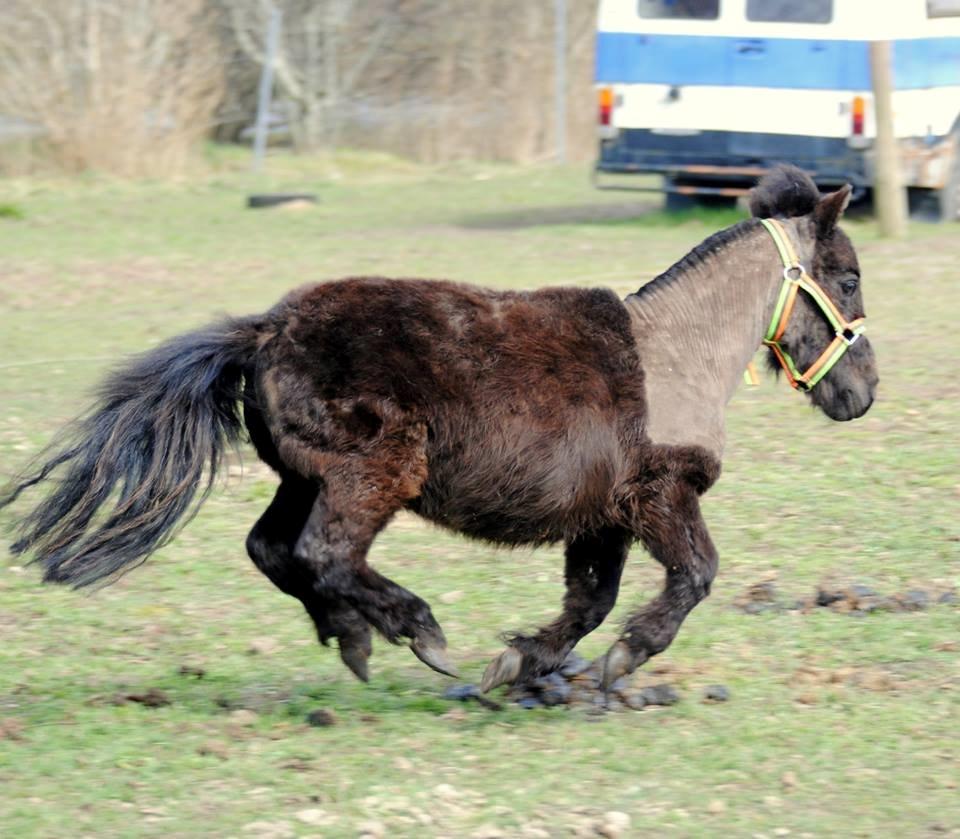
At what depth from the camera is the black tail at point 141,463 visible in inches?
201

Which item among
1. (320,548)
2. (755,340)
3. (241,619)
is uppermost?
(755,340)

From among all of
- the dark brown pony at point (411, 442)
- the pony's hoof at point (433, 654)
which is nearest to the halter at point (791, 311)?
the dark brown pony at point (411, 442)

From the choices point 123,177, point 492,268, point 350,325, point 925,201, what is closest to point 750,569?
point 350,325

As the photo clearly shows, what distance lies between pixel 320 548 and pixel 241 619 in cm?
153

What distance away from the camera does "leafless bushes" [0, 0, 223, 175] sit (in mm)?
21328

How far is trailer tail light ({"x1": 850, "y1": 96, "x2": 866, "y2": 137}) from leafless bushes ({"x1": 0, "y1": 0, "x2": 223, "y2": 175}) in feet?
34.2

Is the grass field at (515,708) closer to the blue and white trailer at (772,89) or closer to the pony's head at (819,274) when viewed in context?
the pony's head at (819,274)

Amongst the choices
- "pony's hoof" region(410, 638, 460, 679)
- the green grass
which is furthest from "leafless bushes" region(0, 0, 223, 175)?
"pony's hoof" region(410, 638, 460, 679)

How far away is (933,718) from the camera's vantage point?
5.22 metres

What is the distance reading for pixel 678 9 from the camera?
54.2ft

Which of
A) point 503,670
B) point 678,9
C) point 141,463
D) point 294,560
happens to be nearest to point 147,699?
point 294,560

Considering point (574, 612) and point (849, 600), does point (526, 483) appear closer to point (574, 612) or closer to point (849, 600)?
point (574, 612)

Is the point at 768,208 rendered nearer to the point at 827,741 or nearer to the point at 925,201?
the point at 827,741

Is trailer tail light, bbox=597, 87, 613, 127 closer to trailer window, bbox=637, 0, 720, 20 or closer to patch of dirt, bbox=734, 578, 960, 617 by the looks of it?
trailer window, bbox=637, 0, 720, 20
